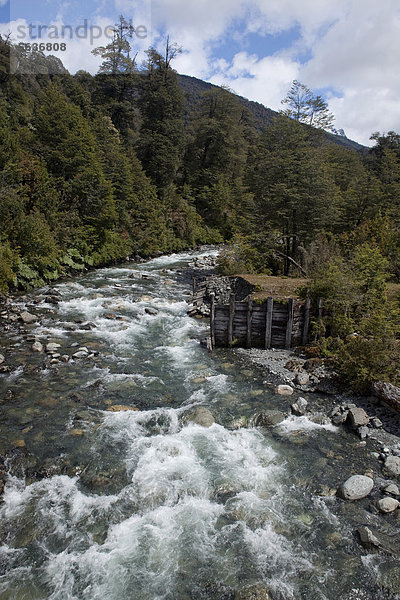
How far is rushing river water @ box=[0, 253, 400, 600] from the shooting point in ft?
16.6

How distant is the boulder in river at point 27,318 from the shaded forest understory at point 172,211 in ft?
7.51

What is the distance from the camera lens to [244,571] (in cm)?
518

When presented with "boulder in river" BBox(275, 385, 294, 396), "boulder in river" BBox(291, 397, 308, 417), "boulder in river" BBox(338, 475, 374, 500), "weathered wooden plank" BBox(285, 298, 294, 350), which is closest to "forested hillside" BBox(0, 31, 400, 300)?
"weathered wooden plank" BBox(285, 298, 294, 350)

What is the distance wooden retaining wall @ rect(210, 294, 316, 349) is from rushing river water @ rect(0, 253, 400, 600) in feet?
6.55

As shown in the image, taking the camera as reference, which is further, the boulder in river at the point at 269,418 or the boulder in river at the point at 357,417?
the boulder in river at the point at 269,418

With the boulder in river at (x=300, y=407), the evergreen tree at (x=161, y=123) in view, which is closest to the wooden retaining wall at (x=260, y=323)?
the boulder in river at (x=300, y=407)

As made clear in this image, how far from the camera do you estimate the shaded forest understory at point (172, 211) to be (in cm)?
1289

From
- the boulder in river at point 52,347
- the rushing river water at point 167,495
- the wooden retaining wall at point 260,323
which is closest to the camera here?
the rushing river water at point 167,495

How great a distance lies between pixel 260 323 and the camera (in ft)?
42.9

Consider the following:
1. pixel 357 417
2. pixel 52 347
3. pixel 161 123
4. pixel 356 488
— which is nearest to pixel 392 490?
pixel 356 488

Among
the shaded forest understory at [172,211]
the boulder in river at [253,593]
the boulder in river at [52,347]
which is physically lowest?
the boulder in river at [253,593]

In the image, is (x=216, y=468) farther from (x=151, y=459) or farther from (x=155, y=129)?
(x=155, y=129)

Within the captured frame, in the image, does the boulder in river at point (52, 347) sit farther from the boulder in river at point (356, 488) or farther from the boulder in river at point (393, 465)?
the boulder in river at point (393, 465)

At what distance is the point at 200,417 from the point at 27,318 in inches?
388
